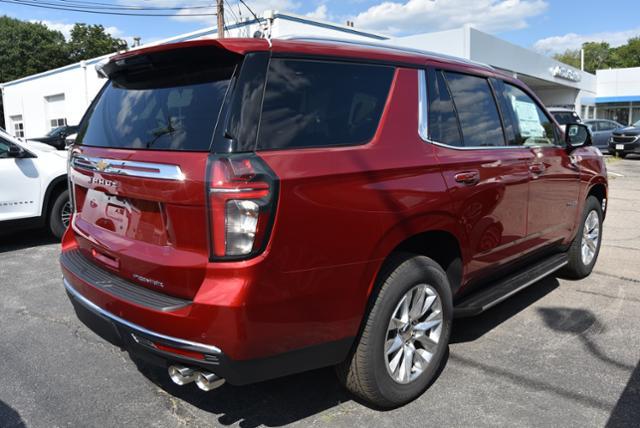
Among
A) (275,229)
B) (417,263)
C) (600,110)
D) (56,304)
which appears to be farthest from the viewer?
(600,110)

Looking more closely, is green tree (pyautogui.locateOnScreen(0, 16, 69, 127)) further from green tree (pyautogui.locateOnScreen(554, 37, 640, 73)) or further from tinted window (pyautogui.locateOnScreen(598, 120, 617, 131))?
green tree (pyautogui.locateOnScreen(554, 37, 640, 73))

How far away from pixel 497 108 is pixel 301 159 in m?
2.13

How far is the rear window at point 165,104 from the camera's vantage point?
8.18 feet

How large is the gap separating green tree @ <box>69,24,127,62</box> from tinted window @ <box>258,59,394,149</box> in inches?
2275

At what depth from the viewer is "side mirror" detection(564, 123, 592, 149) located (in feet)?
15.5

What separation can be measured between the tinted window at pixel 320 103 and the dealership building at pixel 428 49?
24.4 ft

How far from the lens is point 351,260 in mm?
2584

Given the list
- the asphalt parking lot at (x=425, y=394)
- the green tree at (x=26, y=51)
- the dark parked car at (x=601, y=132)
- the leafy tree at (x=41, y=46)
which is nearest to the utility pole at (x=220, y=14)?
the asphalt parking lot at (x=425, y=394)

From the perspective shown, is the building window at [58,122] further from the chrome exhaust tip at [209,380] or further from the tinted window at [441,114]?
the chrome exhaust tip at [209,380]

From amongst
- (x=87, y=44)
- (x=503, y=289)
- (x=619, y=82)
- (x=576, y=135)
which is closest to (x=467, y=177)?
(x=503, y=289)

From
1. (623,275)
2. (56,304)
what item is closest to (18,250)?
(56,304)

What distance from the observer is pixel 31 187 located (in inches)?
268

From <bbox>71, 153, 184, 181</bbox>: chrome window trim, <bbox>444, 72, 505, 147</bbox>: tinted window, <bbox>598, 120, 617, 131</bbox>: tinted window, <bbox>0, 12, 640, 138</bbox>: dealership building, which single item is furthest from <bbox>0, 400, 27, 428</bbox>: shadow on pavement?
<bbox>598, 120, 617, 131</bbox>: tinted window

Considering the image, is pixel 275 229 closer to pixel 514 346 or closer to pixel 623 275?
pixel 514 346
